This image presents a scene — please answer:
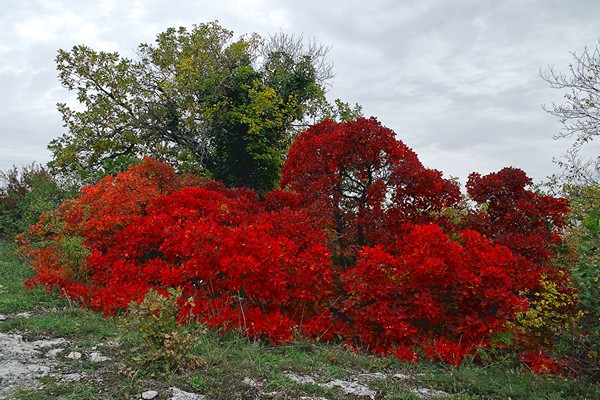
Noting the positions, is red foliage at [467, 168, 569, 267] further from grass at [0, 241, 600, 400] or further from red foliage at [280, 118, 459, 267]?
grass at [0, 241, 600, 400]

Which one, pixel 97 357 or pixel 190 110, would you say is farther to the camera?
pixel 190 110

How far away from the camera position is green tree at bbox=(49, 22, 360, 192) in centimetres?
1134

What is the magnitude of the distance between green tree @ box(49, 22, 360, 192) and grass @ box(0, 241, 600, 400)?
270 inches

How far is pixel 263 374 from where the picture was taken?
374cm

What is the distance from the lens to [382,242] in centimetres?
569

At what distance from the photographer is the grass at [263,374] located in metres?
3.41

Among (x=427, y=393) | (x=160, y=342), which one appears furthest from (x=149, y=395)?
(x=427, y=393)

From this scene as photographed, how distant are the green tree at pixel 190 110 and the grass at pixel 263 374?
22.5 ft

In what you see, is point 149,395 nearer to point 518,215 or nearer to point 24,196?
point 518,215

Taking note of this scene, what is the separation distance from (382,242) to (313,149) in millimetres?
1478

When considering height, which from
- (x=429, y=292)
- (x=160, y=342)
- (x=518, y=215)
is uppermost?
(x=518, y=215)

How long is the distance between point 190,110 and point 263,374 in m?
8.70

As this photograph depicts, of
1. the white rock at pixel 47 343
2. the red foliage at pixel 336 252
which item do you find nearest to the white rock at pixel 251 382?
the red foliage at pixel 336 252

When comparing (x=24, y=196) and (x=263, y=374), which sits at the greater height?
(x=24, y=196)
